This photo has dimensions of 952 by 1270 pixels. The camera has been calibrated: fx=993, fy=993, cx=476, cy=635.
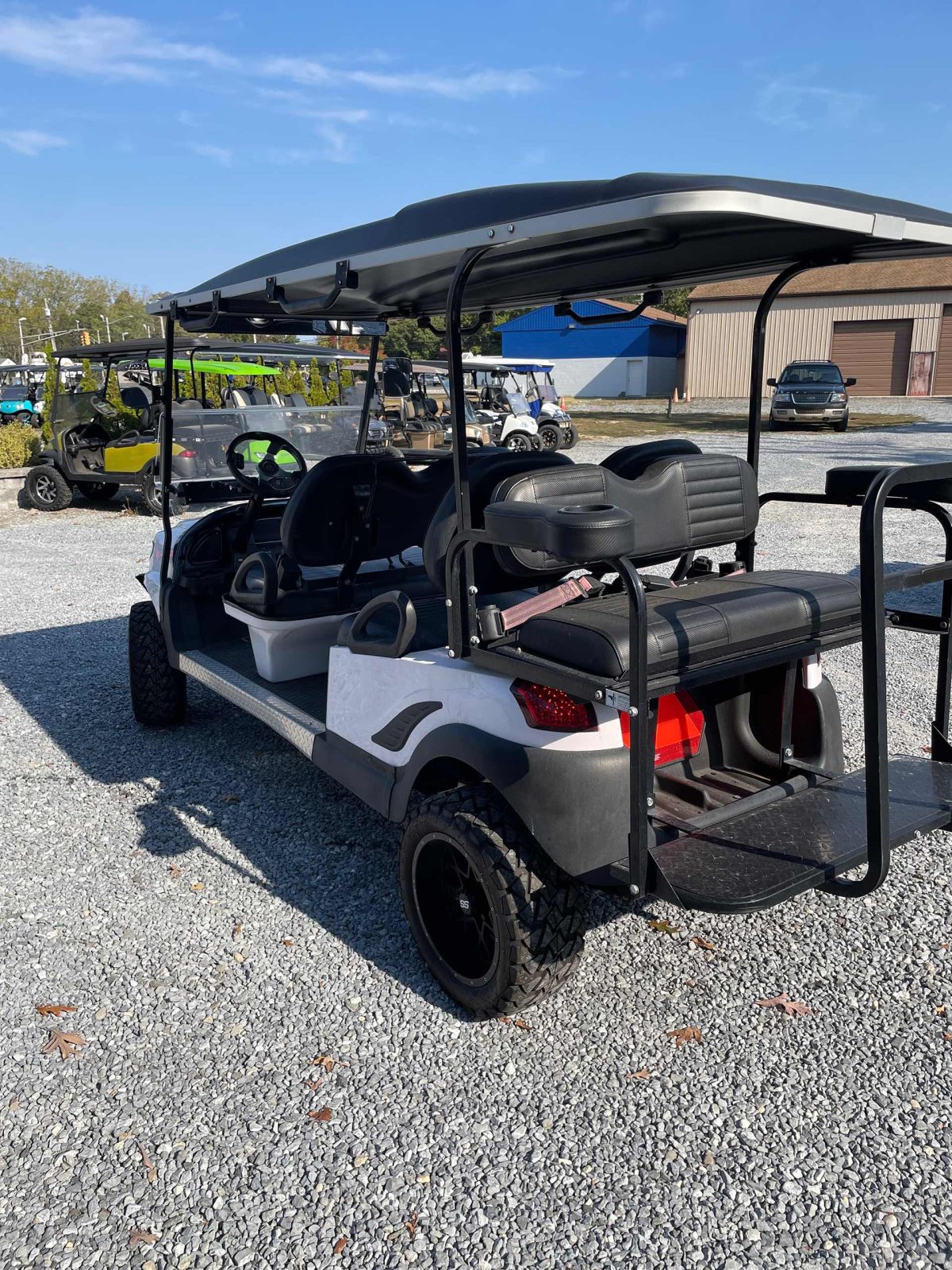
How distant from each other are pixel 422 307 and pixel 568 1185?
11.3ft

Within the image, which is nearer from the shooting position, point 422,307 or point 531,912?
point 531,912

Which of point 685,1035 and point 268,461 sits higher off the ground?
point 268,461

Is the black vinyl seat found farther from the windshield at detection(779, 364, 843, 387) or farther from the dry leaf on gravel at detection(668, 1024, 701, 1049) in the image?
the windshield at detection(779, 364, 843, 387)

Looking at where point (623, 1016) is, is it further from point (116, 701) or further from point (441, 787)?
point (116, 701)

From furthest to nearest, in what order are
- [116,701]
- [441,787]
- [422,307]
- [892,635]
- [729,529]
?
[892,635], [116,701], [422,307], [729,529], [441,787]

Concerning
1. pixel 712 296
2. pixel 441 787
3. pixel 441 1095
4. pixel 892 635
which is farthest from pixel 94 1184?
pixel 712 296

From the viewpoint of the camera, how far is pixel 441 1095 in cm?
229

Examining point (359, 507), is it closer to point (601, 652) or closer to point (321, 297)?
A: point (321, 297)

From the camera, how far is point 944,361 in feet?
100

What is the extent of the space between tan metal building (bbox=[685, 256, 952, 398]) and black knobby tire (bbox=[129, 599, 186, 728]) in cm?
2835

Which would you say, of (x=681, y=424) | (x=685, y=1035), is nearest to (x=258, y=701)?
(x=685, y=1035)

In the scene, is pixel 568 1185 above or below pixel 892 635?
below

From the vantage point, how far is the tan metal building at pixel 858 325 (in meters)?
30.1

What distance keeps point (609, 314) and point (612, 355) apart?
3593 cm
